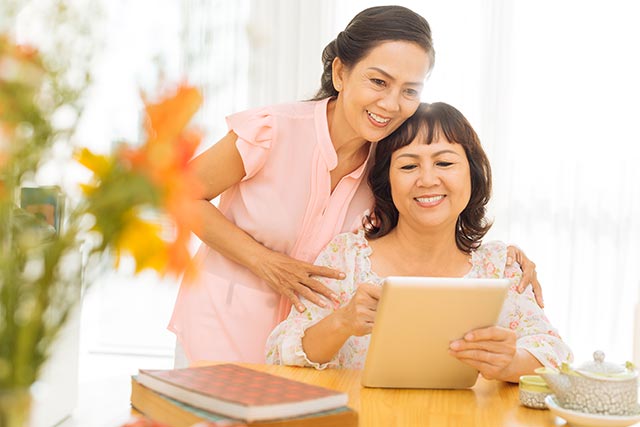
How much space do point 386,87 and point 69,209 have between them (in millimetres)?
1493

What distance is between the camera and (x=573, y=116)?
178 inches

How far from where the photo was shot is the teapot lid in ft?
4.61

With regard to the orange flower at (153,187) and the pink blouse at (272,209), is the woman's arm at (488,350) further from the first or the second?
the orange flower at (153,187)

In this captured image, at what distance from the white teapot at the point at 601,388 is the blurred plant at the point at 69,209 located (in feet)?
3.13

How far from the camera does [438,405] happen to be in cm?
159

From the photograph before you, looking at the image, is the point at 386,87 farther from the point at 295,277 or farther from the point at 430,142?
the point at 295,277

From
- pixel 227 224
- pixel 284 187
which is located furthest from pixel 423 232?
pixel 227 224

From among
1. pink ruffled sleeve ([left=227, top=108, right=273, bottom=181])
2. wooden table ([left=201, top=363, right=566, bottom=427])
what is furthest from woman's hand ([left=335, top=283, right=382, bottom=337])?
pink ruffled sleeve ([left=227, top=108, right=273, bottom=181])

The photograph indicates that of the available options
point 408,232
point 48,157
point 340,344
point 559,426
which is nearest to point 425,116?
point 408,232

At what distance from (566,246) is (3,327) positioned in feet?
13.4

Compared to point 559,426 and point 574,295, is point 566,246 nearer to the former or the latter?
point 574,295

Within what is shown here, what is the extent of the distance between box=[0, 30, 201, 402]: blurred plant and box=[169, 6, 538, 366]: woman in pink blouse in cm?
143

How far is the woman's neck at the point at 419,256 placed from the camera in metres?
2.14

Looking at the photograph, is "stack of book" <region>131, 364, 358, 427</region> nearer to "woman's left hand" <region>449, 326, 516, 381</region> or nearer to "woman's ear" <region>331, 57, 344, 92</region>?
"woman's left hand" <region>449, 326, 516, 381</region>
